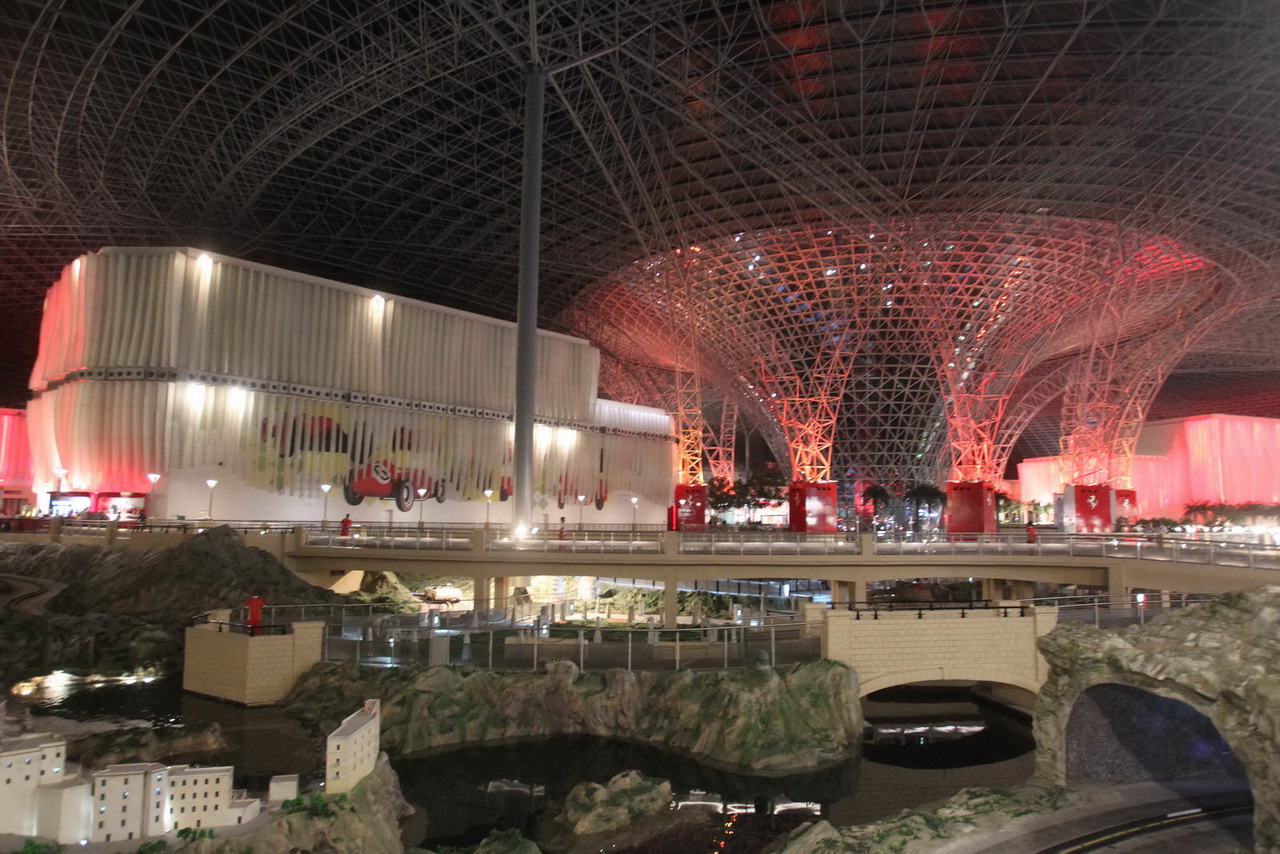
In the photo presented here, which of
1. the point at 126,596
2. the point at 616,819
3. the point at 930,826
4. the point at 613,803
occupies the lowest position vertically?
the point at 616,819

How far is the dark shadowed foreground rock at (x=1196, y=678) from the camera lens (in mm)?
15117

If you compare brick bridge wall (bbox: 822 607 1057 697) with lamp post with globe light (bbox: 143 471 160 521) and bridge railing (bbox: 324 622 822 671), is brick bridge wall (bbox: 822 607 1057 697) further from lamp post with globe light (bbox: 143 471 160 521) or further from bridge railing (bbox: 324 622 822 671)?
lamp post with globe light (bbox: 143 471 160 521)

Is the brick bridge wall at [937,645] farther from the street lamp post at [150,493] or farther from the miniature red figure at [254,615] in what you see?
the street lamp post at [150,493]

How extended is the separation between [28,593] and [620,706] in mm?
22302

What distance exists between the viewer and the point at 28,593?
33531 mm

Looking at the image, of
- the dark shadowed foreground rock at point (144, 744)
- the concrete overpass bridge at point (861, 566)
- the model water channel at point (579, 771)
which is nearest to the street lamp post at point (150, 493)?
the concrete overpass bridge at point (861, 566)

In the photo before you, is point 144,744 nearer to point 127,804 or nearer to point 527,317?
point 127,804

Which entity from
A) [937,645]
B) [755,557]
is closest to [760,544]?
[755,557]

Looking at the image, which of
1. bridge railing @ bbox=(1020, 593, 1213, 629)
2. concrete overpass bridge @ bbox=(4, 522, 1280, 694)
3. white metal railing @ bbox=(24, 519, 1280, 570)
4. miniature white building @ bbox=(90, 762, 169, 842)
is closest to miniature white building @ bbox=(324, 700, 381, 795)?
miniature white building @ bbox=(90, 762, 169, 842)

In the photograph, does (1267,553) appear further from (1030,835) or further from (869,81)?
(869,81)

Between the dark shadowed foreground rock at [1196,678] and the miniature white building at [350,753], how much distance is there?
14.3 metres

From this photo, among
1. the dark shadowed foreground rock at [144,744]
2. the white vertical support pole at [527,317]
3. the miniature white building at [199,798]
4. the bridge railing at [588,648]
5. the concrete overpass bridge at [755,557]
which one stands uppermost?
the white vertical support pole at [527,317]

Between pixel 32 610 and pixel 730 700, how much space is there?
2317 centimetres

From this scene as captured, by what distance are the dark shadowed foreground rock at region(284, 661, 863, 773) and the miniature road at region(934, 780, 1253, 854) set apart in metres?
7.05
